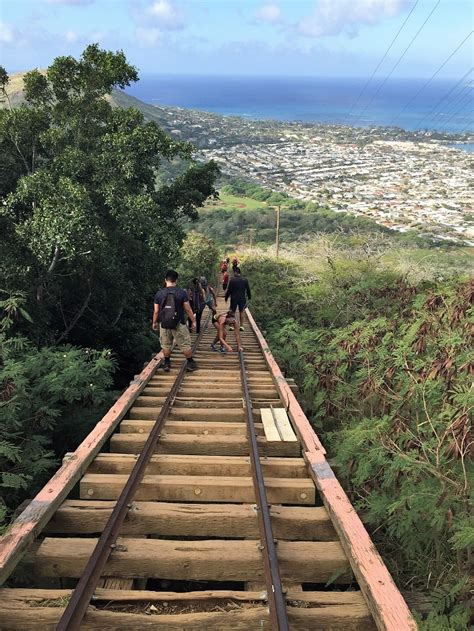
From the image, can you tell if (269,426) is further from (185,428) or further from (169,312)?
(169,312)

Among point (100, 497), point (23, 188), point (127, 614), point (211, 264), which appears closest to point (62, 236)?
point (23, 188)

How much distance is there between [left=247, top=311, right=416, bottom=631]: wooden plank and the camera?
2746mm

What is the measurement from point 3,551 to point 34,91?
10931 millimetres

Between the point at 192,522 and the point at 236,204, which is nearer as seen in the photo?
the point at 192,522

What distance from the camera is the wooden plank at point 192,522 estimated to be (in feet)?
12.6

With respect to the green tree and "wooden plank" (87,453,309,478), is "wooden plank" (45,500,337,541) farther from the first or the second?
the green tree

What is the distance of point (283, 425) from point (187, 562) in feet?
9.40

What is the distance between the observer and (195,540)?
13.0 ft

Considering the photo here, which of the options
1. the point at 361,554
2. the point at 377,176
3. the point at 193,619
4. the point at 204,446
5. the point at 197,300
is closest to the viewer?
the point at 193,619

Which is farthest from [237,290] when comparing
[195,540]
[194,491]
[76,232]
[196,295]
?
[195,540]

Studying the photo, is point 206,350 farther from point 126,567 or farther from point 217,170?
point 126,567

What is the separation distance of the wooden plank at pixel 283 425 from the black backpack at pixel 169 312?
2.73m

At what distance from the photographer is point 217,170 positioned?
15.0m

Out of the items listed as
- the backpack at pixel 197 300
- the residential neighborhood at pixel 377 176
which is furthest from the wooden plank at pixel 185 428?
the residential neighborhood at pixel 377 176
